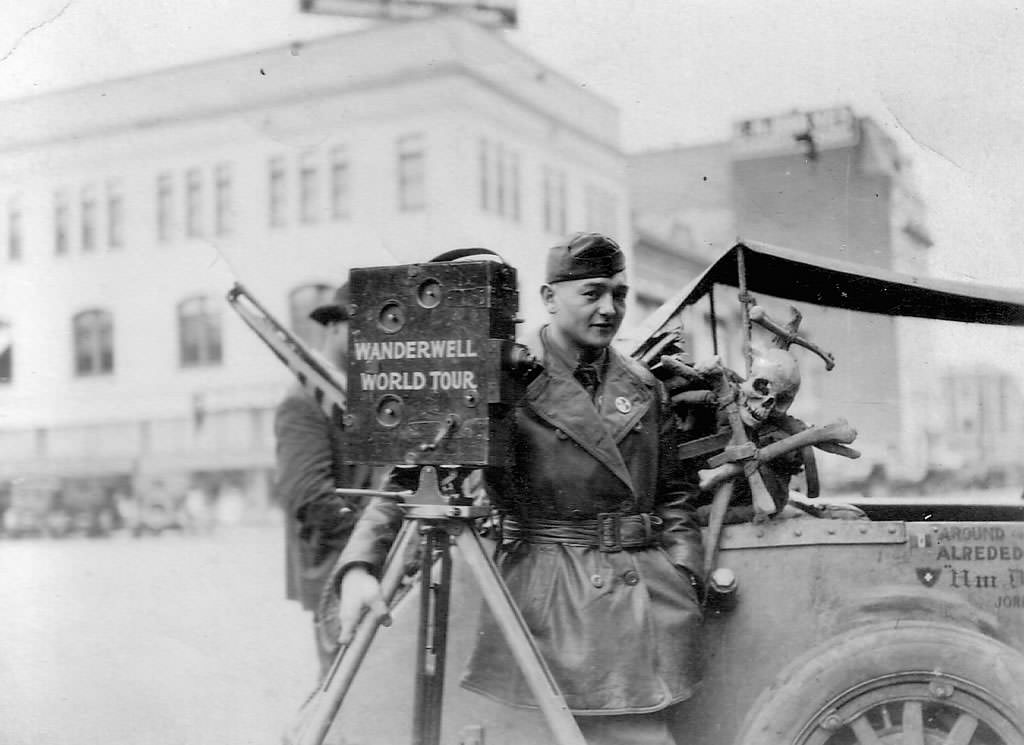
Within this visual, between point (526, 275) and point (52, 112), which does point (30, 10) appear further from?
point (526, 275)

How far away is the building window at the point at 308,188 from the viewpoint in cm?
1278

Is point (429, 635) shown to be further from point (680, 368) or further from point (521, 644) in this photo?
point (680, 368)

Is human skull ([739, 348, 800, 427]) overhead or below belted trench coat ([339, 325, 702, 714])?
overhead

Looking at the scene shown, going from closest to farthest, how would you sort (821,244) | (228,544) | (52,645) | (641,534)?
1. (641,534)
2. (52,645)
3. (821,244)
4. (228,544)

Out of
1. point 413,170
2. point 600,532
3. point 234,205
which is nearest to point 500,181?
point 413,170

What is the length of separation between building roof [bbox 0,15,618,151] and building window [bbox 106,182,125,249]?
80 centimetres

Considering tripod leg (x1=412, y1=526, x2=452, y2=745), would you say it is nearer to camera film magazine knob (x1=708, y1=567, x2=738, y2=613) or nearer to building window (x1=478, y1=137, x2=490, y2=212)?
camera film magazine knob (x1=708, y1=567, x2=738, y2=613)

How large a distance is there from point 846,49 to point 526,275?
5439 mm

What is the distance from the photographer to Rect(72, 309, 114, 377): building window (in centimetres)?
1456

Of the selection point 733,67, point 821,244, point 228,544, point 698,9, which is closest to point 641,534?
point 698,9

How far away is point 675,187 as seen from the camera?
16.1m

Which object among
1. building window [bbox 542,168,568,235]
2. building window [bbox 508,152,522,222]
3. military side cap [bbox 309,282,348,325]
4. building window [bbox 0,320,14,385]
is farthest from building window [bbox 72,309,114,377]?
military side cap [bbox 309,282,348,325]

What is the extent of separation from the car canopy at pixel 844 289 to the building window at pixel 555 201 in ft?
26.2

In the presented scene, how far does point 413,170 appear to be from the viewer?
1148cm
